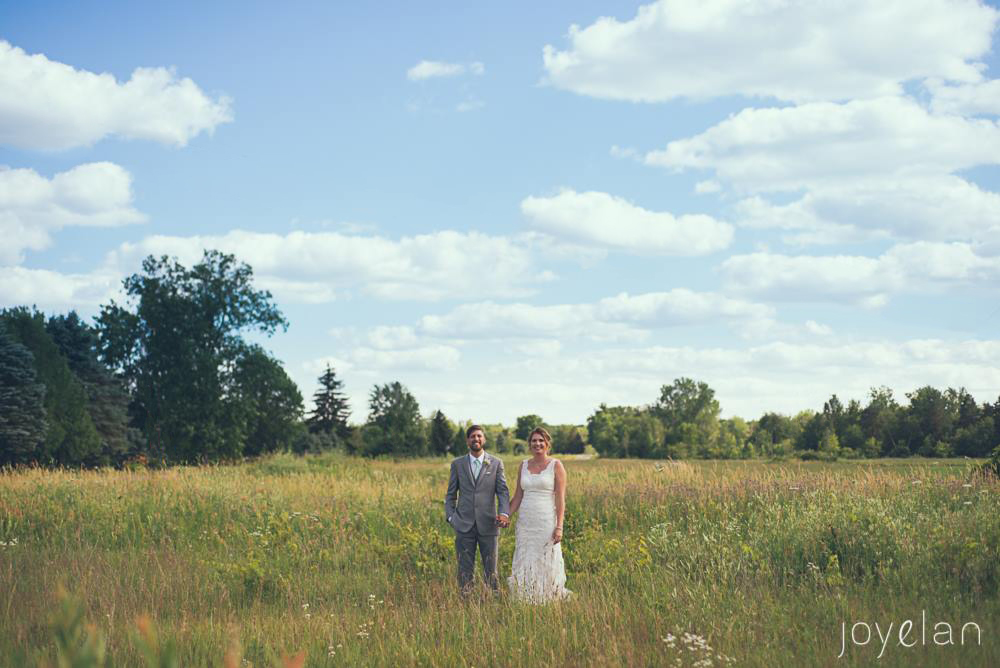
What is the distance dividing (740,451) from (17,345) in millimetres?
50119

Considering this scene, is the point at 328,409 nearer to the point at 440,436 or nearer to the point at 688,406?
the point at 440,436

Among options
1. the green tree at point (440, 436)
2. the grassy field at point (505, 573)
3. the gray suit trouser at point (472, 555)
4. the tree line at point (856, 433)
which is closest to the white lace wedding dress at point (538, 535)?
the gray suit trouser at point (472, 555)

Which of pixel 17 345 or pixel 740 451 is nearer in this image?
pixel 17 345

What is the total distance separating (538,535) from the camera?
9.59 meters

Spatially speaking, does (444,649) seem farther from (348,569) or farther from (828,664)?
(348,569)

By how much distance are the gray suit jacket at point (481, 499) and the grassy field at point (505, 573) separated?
3.06 feet

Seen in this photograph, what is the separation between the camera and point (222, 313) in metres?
47.7

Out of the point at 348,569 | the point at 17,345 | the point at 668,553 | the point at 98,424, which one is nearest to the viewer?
the point at 668,553

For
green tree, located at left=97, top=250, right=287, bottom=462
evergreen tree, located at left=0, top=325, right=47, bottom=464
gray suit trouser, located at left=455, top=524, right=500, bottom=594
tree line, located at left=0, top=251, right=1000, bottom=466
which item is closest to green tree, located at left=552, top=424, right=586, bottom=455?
tree line, located at left=0, top=251, right=1000, bottom=466

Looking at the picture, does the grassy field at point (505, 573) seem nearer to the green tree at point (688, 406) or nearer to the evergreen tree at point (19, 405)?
the evergreen tree at point (19, 405)

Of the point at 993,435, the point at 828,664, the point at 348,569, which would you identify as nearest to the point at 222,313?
the point at 348,569

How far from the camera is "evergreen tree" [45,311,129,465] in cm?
4653

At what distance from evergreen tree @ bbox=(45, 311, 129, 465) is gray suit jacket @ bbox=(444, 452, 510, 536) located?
4184cm

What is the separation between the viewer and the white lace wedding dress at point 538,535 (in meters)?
9.47
